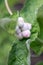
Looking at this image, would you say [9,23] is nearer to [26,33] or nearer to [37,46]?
[26,33]

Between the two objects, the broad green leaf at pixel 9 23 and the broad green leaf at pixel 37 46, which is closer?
the broad green leaf at pixel 9 23

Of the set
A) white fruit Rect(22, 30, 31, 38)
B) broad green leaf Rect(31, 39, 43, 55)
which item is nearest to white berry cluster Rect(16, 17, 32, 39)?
white fruit Rect(22, 30, 31, 38)

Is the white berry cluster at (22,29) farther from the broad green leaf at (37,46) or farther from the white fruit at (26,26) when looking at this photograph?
the broad green leaf at (37,46)

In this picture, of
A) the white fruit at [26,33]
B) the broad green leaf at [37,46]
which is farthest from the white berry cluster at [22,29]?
the broad green leaf at [37,46]

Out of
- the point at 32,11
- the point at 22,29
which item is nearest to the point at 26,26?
the point at 22,29

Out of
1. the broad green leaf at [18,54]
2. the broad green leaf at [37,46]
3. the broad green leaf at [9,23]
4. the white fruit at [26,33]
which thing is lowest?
the broad green leaf at [18,54]

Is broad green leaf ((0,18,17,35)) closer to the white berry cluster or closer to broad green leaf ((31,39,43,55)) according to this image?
the white berry cluster
